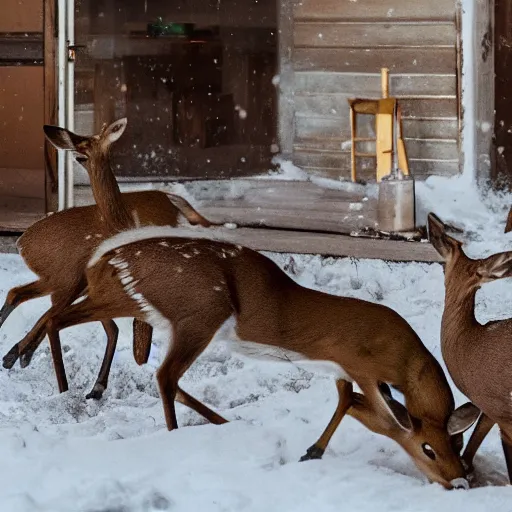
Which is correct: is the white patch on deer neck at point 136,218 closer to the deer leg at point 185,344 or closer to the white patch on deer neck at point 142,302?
the white patch on deer neck at point 142,302

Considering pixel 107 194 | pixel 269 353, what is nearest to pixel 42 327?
pixel 107 194

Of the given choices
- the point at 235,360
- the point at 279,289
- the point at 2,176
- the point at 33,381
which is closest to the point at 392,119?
the point at 2,176

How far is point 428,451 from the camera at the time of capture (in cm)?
369

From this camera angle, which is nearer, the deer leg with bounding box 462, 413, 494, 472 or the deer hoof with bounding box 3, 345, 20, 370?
the deer leg with bounding box 462, 413, 494, 472

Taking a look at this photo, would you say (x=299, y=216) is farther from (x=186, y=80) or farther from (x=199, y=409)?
(x=199, y=409)

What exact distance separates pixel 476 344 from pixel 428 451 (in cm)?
37

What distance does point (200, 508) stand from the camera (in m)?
3.45

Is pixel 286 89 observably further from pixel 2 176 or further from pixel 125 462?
pixel 125 462

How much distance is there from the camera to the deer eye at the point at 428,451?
3.67m

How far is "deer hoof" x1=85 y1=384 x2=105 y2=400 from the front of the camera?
193 inches

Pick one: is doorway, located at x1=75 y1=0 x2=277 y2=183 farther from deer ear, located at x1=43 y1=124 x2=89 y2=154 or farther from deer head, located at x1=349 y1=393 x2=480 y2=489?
deer head, located at x1=349 y1=393 x2=480 y2=489

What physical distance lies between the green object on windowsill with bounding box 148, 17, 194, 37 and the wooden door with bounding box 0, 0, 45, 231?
3358mm

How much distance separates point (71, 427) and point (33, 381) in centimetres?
99

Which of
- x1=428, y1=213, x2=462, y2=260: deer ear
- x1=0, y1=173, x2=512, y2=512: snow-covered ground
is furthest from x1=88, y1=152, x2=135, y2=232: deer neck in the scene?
x1=428, y1=213, x2=462, y2=260: deer ear
